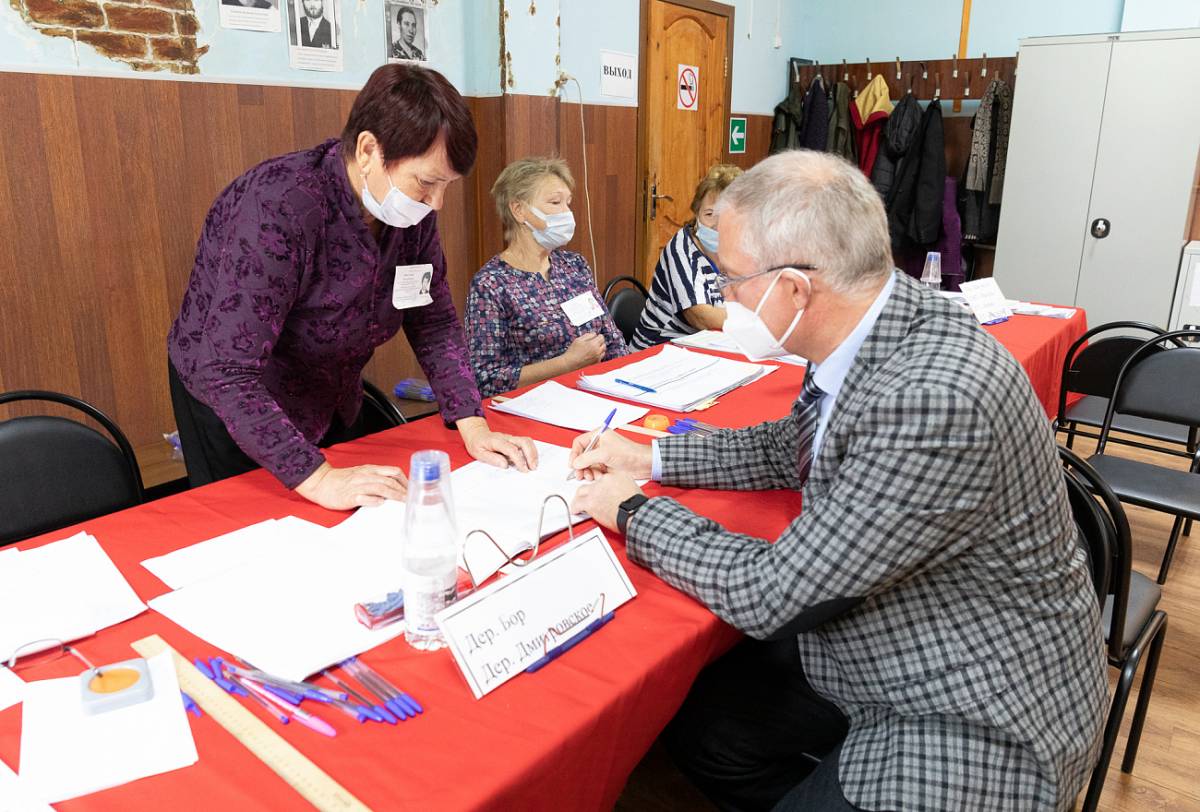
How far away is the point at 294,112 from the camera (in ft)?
11.4

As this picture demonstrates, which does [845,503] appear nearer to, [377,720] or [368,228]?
[377,720]

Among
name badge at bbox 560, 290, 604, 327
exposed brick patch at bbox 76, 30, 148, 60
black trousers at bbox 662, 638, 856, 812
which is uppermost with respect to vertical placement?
exposed brick patch at bbox 76, 30, 148, 60

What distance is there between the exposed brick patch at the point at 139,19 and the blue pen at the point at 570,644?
2875mm

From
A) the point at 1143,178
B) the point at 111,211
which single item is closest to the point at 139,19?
the point at 111,211

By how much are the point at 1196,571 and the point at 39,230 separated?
4088 millimetres

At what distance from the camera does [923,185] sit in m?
5.64

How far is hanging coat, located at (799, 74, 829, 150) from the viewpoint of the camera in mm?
6098

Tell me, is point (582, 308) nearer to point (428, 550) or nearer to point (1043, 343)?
point (1043, 343)

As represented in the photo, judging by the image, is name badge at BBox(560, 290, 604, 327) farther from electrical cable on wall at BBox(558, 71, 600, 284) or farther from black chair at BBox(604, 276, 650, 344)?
electrical cable on wall at BBox(558, 71, 600, 284)

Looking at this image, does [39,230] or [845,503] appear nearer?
[845,503]

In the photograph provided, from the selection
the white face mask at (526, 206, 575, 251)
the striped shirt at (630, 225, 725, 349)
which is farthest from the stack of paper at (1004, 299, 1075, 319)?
the white face mask at (526, 206, 575, 251)

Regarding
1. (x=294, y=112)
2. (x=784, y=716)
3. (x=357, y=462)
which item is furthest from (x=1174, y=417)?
(x=294, y=112)

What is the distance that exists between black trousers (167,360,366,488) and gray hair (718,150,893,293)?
1188mm

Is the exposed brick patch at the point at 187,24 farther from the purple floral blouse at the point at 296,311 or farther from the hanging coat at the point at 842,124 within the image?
the hanging coat at the point at 842,124
